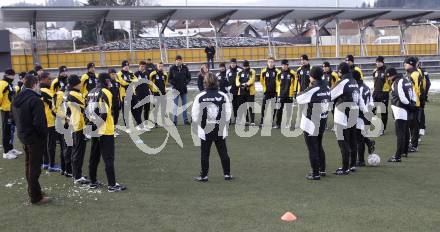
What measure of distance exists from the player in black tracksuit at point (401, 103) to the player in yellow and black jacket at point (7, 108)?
7.81 m

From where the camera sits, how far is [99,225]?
20.1ft

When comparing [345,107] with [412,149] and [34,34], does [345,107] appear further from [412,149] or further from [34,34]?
[34,34]

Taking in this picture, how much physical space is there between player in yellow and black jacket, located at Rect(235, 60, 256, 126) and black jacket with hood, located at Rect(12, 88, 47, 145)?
25.3 ft

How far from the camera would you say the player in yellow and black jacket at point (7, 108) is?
1025 cm

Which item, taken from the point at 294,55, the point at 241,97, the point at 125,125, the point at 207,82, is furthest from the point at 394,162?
the point at 294,55

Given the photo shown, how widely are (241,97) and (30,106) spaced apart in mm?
8037

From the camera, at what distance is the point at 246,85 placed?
1395cm

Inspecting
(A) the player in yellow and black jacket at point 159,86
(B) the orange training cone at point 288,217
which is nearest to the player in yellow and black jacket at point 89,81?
(A) the player in yellow and black jacket at point 159,86

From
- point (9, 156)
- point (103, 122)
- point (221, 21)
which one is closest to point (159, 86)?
point (9, 156)

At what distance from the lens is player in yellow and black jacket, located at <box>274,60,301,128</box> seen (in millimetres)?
13492

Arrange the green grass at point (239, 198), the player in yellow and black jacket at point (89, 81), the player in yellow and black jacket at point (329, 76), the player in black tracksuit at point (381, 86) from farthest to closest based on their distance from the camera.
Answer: the player in black tracksuit at point (381, 86) < the player in yellow and black jacket at point (329, 76) < the player in yellow and black jacket at point (89, 81) < the green grass at point (239, 198)

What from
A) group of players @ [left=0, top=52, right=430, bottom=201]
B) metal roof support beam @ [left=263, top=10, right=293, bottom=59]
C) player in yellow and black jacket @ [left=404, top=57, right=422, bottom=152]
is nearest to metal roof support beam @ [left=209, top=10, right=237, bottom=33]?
metal roof support beam @ [left=263, top=10, right=293, bottom=59]

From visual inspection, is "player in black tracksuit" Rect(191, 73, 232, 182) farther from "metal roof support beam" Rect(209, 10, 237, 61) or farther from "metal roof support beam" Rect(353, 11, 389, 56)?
"metal roof support beam" Rect(353, 11, 389, 56)

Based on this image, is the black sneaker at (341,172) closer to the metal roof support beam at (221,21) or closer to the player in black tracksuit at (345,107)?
the player in black tracksuit at (345,107)
